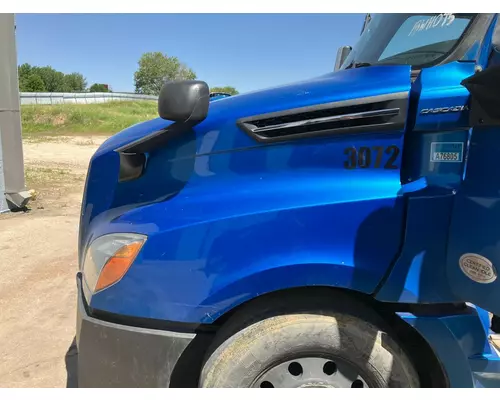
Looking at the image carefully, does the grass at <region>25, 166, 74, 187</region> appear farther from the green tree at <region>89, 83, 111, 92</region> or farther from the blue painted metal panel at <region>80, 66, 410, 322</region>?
the green tree at <region>89, 83, 111, 92</region>

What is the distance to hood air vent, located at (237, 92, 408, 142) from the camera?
1744mm

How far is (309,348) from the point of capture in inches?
69.6

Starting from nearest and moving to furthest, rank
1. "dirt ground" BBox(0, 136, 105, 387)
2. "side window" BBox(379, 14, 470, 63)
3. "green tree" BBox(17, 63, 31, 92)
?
"side window" BBox(379, 14, 470, 63) < "dirt ground" BBox(0, 136, 105, 387) < "green tree" BBox(17, 63, 31, 92)

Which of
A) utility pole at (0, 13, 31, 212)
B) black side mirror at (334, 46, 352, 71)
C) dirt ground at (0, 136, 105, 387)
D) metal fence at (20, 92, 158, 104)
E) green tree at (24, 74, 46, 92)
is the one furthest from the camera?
green tree at (24, 74, 46, 92)

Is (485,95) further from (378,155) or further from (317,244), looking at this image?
(317,244)

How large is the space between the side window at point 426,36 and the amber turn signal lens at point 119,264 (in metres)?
1.62

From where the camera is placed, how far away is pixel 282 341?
175cm

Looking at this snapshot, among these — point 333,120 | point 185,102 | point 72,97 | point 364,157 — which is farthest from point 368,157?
point 72,97

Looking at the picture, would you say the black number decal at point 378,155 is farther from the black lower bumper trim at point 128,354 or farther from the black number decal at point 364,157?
the black lower bumper trim at point 128,354

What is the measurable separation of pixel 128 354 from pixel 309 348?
2.57 ft

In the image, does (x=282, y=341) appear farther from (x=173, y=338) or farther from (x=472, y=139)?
(x=472, y=139)

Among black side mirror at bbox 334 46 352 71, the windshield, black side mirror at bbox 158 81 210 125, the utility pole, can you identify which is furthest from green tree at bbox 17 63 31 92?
black side mirror at bbox 158 81 210 125

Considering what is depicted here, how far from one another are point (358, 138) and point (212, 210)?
0.68m

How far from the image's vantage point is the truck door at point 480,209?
1524mm
